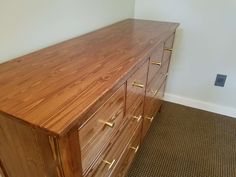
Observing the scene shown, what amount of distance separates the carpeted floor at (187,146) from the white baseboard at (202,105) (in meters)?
0.06

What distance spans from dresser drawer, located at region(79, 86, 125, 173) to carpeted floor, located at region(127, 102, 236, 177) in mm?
756

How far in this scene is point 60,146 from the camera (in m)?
0.50

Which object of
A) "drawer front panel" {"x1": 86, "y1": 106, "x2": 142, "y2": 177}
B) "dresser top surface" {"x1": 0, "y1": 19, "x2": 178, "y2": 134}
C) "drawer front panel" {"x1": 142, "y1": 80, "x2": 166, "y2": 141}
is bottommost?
"drawer front panel" {"x1": 142, "y1": 80, "x2": 166, "y2": 141}

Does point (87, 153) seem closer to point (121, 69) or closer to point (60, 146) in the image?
point (60, 146)

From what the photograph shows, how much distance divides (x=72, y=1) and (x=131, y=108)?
2.37ft

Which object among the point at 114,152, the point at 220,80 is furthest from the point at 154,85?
the point at 220,80

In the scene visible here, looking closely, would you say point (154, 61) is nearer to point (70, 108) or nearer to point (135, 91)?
point (135, 91)

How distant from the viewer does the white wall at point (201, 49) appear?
Result: 170 centimetres

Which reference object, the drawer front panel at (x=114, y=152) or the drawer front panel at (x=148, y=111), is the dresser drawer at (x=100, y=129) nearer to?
the drawer front panel at (x=114, y=152)

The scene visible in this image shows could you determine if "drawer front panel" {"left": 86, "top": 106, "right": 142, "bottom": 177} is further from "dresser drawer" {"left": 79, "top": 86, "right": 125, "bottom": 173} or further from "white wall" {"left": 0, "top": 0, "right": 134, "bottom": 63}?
"white wall" {"left": 0, "top": 0, "right": 134, "bottom": 63}

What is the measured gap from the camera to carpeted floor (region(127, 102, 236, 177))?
1.42 metres

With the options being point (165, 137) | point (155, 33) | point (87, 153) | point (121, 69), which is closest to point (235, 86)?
point (165, 137)

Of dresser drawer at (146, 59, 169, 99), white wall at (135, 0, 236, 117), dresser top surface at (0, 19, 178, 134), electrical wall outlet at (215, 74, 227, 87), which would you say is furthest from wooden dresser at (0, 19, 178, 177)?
electrical wall outlet at (215, 74, 227, 87)

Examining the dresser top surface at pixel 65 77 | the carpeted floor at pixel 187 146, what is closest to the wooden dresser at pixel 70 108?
the dresser top surface at pixel 65 77
